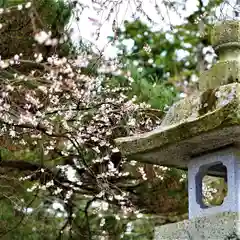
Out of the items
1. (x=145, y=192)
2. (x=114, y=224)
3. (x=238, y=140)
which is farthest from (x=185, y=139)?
(x=114, y=224)

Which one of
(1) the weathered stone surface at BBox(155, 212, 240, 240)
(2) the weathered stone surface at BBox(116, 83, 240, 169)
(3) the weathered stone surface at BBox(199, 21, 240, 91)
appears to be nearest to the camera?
(2) the weathered stone surface at BBox(116, 83, 240, 169)

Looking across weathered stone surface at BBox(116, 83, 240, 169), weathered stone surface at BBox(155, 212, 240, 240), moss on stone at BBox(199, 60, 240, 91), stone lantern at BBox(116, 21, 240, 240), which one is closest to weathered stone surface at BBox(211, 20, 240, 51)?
stone lantern at BBox(116, 21, 240, 240)

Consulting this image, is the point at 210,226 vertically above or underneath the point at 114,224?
underneath

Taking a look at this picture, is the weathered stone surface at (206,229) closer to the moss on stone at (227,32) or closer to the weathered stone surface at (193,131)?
the weathered stone surface at (193,131)

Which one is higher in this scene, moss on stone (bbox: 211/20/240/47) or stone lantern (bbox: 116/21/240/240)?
moss on stone (bbox: 211/20/240/47)

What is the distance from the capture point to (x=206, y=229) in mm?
3113

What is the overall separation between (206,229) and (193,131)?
0.49 m

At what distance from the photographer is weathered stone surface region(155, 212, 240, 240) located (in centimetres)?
300

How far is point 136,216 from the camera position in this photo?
6.29 metres

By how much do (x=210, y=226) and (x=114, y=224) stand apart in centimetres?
309

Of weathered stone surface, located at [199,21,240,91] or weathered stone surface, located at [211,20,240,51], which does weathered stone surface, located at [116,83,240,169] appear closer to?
weathered stone surface, located at [199,21,240,91]

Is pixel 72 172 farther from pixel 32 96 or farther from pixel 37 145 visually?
pixel 32 96

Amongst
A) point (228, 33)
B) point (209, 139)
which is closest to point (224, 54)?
point (228, 33)

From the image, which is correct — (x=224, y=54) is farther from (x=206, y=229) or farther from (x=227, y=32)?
(x=206, y=229)
